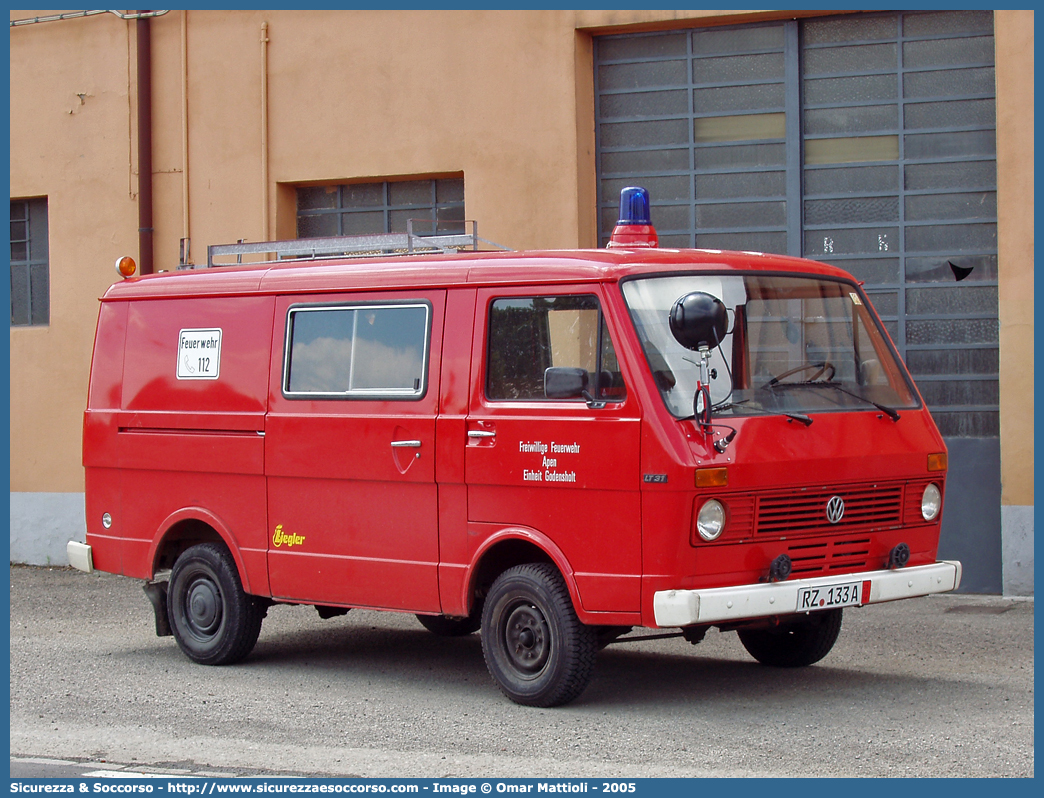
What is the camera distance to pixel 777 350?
7555 mm

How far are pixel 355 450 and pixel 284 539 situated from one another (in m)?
0.82

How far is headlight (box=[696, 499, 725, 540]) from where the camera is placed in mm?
6914

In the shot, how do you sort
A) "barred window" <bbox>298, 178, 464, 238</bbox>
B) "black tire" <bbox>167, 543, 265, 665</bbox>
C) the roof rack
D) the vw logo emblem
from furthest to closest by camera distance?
"barred window" <bbox>298, 178, 464, 238</bbox>, "black tire" <bbox>167, 543, 265, 665</bbox>, the roof rack, the vw logo emblem

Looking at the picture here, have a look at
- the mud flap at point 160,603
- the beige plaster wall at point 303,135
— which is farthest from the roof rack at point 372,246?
the beige plaster wall at point 303,135

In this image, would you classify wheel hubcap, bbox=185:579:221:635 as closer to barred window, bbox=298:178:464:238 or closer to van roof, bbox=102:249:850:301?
van roof, bbox=102:249:850:301

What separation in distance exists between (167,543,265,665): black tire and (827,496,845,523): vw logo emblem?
370cm

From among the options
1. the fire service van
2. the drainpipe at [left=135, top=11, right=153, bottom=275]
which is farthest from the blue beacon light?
the drainpipe at [left=135, top=11, right=153, bottom=275]

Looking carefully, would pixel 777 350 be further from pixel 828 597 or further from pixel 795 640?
pixel 795 640

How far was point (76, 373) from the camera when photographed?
14.6 metres

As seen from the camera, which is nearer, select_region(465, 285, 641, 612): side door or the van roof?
select_region(465, 285, 641, 612): side door

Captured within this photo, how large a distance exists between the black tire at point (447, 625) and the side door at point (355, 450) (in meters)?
1.14

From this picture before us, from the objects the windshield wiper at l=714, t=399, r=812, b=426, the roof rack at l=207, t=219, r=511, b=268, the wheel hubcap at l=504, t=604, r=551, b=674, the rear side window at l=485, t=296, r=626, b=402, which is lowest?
the wheel hubcap at l=504, t=604, r=551, b=674

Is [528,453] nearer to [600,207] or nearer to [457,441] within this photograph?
[457,441]

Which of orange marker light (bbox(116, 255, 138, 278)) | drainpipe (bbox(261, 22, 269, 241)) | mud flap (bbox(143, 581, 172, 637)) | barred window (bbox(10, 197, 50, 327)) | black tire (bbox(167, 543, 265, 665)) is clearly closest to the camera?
black tire (bbox(167, 543, 265, 665))
